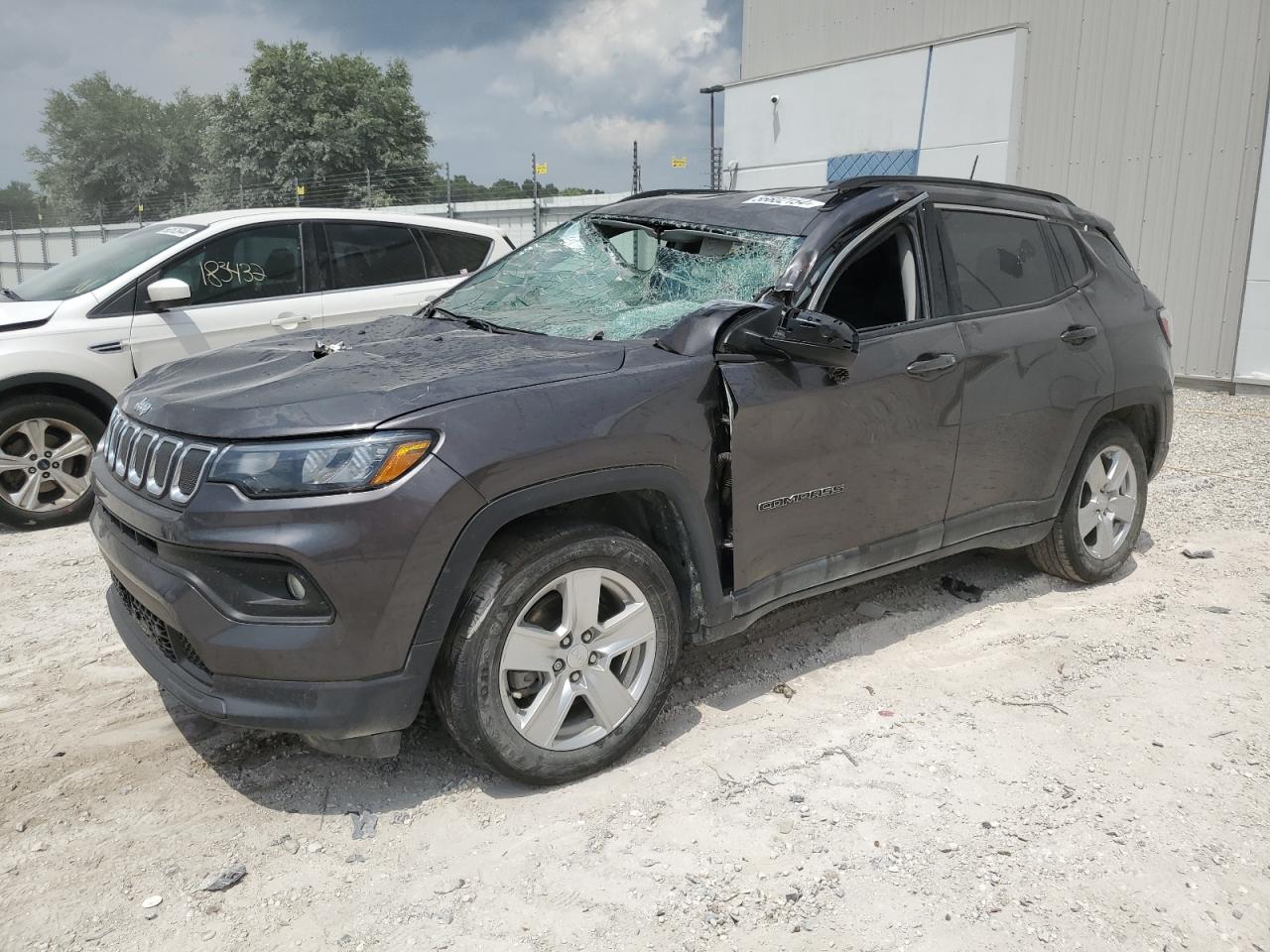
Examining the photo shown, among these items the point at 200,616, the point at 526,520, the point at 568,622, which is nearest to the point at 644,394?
the point at 526,520

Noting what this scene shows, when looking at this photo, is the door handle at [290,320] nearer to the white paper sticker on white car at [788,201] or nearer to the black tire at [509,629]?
the white paper sticker on white car at [788,201]

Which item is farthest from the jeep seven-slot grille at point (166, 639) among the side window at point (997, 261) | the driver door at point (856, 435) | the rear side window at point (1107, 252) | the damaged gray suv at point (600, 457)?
the rear side window at point (1107, 252)

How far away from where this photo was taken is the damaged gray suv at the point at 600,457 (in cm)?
Result: 243

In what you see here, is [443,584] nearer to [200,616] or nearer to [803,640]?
[200,616]

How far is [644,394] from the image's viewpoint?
111 inches

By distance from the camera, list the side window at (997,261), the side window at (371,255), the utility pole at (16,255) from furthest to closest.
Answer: the utility pole at (16,255) < the side window at (371,255) < the side window at (997,261)

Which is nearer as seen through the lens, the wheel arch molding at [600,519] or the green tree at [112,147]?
the wheel arch molding at [600,519]

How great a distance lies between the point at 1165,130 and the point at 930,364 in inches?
363

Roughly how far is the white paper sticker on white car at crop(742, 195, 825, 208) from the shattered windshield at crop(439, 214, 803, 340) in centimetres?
21

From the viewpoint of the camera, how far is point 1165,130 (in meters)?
10.7

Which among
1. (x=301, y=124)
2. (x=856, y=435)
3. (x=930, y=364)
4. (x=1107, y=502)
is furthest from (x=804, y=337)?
(x=301, y=124)

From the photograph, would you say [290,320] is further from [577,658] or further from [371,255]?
[577,658]

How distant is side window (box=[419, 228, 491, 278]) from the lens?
686cm

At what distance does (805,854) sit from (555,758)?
2.44 ft
